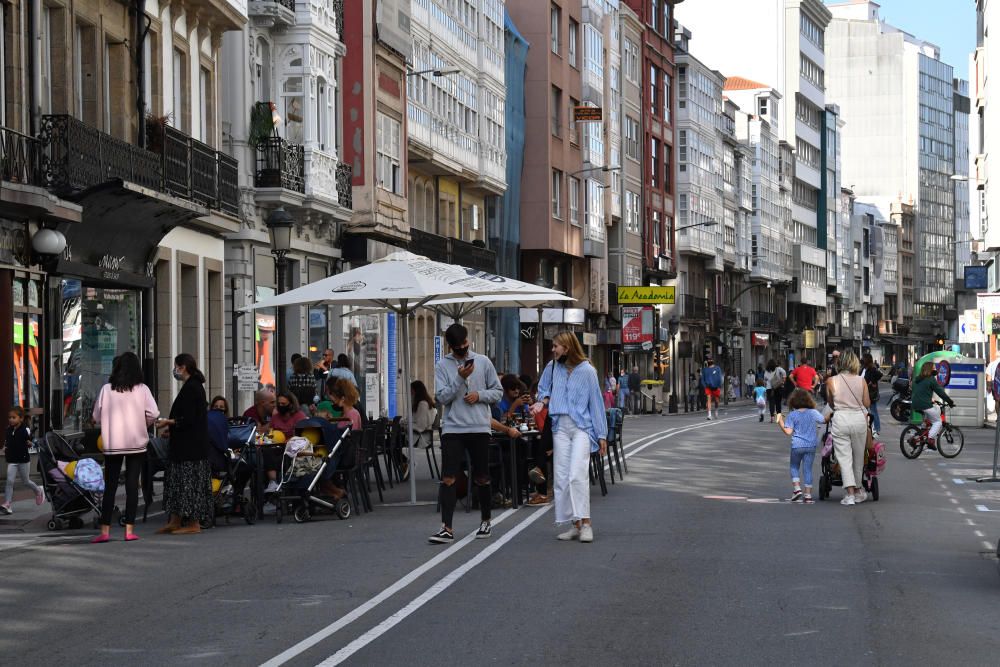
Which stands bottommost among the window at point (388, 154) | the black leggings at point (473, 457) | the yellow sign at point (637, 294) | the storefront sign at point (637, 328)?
the black leggings at point (473, 457)

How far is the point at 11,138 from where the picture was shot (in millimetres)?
22438

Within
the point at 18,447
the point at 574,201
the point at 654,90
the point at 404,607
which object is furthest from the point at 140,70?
the point at 654,90

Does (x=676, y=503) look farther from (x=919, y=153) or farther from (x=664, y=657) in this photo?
(x=919, y=153)

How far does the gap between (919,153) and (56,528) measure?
165 metres

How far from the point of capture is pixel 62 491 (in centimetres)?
1708

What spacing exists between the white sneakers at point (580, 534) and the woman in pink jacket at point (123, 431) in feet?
12.8

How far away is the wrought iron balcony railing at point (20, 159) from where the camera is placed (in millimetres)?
22062

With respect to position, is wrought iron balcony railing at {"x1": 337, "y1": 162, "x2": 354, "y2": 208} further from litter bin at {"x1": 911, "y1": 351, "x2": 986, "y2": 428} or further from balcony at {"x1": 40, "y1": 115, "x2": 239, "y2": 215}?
litter bin at {"x1": 911, "y1": 351, "x2": 986, "y2": 428}

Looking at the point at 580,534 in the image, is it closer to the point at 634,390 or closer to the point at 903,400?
the point at 903,400

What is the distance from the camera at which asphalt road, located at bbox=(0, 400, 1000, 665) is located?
31.1ft

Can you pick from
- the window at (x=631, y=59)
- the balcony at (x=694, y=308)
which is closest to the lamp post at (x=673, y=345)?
the balcony at (x=694, y=308)

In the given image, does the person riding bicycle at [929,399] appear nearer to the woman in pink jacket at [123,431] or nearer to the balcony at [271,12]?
the balcony at [271,12]

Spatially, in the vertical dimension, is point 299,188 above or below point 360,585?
above

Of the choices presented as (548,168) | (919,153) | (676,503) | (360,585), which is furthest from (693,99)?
(919,153)
